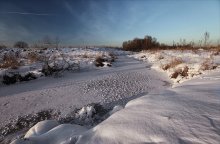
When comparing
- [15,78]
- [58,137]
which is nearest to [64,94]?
[15,78]

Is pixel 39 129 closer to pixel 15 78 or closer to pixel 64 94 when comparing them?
pixel 64 94

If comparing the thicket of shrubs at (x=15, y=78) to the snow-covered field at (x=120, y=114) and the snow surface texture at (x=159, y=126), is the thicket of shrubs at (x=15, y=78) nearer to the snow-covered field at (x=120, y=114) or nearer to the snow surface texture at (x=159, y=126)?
the snow-covered field at (x=120, y=114)

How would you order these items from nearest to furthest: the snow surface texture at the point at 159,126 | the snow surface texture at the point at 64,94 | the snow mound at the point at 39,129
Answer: the snow surface texture at the point at 159,126, the snow mound at the point at 39,129, the snow surface texture at the point at 64,94

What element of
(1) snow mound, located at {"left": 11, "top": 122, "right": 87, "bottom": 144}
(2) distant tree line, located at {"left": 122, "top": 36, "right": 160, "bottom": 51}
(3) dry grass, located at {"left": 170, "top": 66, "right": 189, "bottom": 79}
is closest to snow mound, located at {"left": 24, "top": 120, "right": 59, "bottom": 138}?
(1) snow mound, located at {"left": 11, "top": 122, "right": 87, "bottom": 144}

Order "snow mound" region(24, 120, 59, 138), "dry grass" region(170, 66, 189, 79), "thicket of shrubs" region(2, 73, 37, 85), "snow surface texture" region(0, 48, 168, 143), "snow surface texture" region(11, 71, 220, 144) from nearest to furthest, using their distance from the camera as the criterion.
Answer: "snow surface texture" region(11, 71, 220, 144)
"snow mound" region(24, 120, 59, 138)
"snow surface texture" region(0, 48, 168, 143)
"thicket of shrubs" region(2, 73, 37, 85)
"dry grass" region(170, 66, 189, 79)

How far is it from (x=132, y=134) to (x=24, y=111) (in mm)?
2287

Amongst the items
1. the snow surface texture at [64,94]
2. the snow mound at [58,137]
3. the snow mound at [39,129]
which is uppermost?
the snow mound at [58,137]

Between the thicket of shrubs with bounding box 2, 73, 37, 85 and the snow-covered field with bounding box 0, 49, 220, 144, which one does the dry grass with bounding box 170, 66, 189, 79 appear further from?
the thicket of shrubs with bounding box 2, 73, 37, 85

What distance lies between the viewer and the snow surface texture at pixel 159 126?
4.31ft

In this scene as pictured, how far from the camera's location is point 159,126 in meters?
1.45

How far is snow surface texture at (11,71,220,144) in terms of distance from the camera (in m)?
1.31

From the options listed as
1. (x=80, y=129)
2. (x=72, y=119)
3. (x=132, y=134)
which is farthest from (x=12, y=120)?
(x=132, y=134)

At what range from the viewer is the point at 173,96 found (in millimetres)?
2166

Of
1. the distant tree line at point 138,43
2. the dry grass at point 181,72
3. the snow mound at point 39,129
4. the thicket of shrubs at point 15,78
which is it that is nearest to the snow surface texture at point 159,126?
the snow mound at point 39,129
